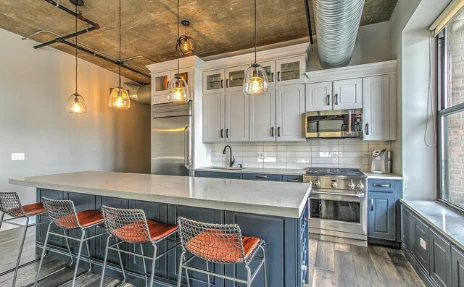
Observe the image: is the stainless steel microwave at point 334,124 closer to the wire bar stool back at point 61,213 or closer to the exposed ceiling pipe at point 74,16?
the wire bar stool back at point 61,213

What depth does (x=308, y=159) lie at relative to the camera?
377 centimetres

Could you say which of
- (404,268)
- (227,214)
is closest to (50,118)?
(227,214)

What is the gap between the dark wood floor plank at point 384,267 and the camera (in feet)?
7.02

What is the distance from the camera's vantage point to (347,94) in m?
3.25

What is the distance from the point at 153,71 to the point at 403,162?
4173mm

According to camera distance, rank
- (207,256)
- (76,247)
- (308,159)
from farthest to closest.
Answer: (308,159), (76,247), (207,256)

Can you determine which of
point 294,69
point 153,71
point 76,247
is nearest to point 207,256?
point 76,247

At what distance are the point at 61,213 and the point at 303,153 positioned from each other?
3245mm

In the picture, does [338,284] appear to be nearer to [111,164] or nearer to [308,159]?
[308,159]

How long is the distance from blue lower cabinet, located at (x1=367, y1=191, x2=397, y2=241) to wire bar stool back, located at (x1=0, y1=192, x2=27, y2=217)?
12.4ft

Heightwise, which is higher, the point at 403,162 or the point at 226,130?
the point at 226,130

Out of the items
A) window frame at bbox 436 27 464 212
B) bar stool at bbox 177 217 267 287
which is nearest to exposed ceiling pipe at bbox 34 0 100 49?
bar stool at bbox 177 217 267 287

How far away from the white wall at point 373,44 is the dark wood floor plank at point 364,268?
8.70 ft

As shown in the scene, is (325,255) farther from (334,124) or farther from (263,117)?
(263,117)
